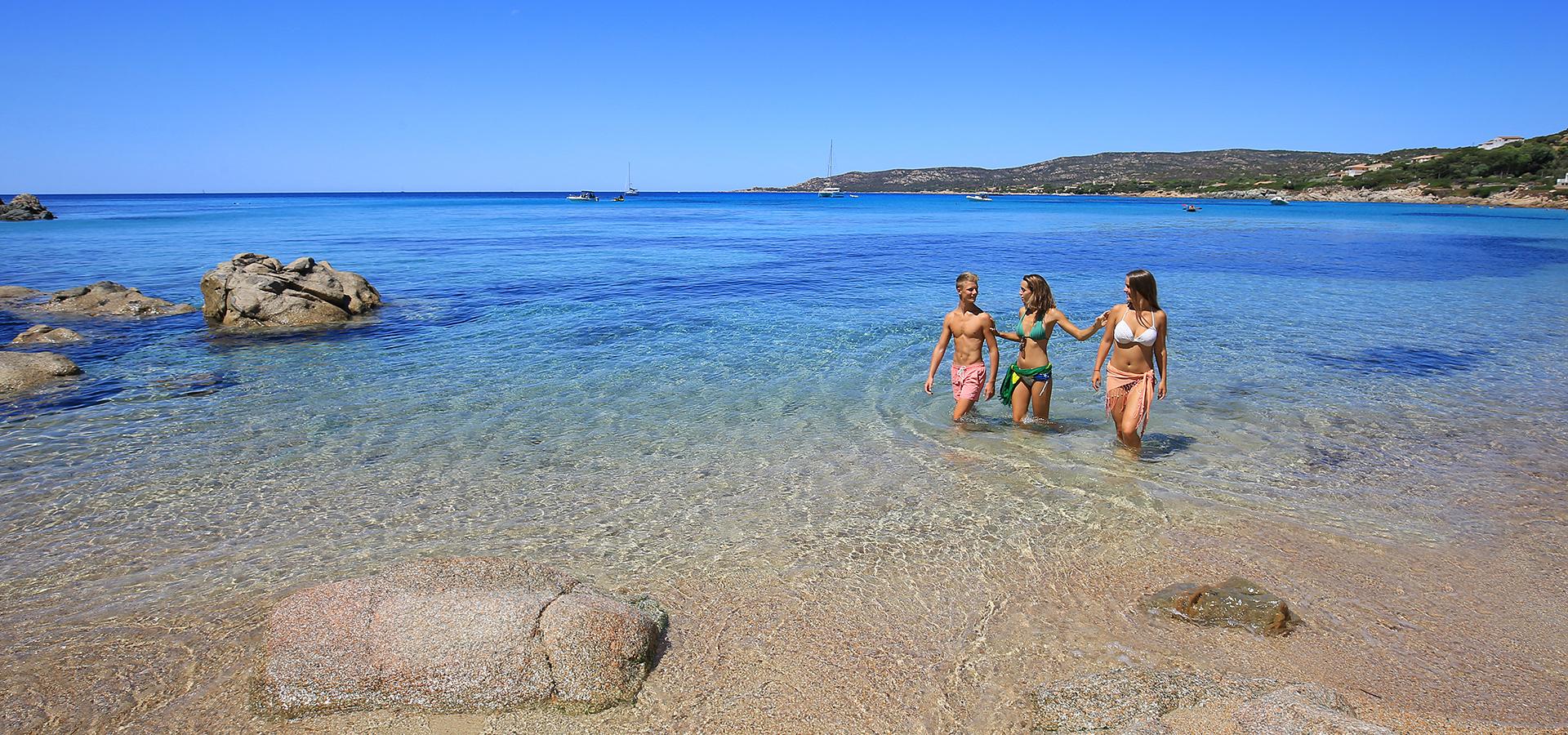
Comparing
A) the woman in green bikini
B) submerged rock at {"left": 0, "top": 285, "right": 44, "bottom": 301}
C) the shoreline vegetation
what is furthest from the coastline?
submerged rock at {"left": 0, "top": 285, "right": 44, "bottom": 301}

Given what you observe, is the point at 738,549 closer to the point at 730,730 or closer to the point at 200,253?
the point at 730,730

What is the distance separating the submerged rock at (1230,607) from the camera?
4977 millimetres

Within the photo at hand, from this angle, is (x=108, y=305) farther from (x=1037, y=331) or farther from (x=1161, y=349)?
(x=1161, y=349)

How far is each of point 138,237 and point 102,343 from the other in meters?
35.5

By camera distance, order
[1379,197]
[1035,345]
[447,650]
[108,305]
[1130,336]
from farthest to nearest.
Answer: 1. [1379,197]
2. [108,305]
3. [1035,345]
4. [1130,336]
5. [447,650]

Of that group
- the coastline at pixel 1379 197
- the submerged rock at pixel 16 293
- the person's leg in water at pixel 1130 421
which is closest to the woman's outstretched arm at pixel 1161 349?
the person's leg in water at pixel 1130 421

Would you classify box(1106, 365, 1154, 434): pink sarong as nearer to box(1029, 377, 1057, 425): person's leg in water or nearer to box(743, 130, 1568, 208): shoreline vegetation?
box(1029, 377, 1057, 425): person's leg in water

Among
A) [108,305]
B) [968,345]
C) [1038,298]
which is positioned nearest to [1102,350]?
[1038,298]

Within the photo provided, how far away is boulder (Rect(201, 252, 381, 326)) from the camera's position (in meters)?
16.0

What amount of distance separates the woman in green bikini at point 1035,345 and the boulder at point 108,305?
17858 millimetres

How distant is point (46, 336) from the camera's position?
47.2ft

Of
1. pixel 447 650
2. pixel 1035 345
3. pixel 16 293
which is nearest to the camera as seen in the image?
→ pixel 447 650

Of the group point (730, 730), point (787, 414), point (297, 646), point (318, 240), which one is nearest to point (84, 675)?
point (297, 646)

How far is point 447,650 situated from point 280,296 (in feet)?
49.7
